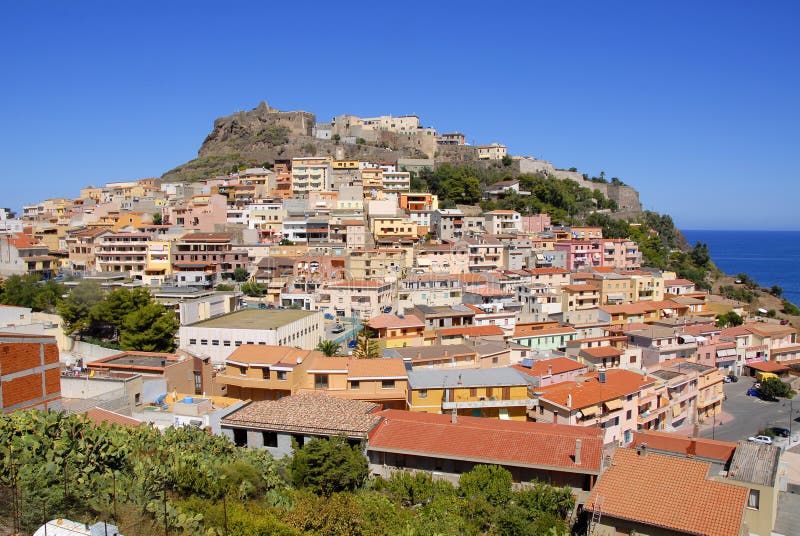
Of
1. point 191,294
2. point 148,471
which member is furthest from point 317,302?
point 148,471

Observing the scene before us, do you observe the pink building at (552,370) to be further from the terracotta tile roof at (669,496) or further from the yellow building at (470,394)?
the terracotta tile roof at (669,496)

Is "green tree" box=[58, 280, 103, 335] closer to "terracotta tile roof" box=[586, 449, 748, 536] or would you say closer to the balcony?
the balcony

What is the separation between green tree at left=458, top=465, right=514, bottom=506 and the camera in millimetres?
13219

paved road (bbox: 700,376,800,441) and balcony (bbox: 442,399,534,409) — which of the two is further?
paved road (bbox: 700,376,800,441)

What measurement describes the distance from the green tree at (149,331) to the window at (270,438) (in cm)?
1336

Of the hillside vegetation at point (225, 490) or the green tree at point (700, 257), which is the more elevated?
the green tree at point (700, 257)

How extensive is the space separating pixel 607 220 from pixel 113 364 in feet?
170

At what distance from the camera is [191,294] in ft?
121

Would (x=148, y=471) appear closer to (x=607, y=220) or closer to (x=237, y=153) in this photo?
(x=607, y=220)

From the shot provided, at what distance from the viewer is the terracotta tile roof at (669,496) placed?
12031 mm

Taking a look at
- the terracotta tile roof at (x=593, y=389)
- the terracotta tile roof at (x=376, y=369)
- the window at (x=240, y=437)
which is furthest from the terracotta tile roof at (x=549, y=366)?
the window at (x=240, y=437)

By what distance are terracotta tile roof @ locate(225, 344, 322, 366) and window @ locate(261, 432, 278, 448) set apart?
161 inches

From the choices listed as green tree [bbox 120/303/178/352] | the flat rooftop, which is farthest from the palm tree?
green tree [bbox 120/303/178/352]

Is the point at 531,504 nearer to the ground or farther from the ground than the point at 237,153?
nearer to the ground
